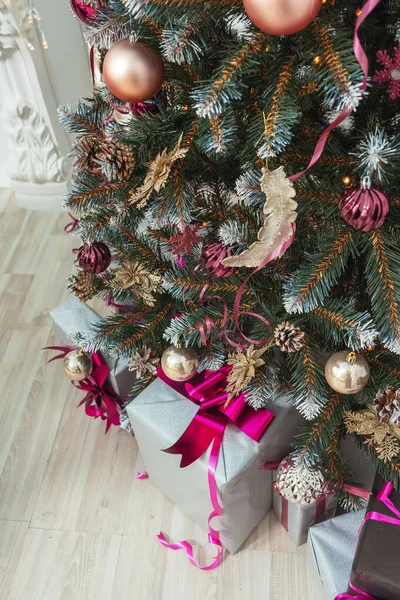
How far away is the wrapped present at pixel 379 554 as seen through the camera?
2.21 ft

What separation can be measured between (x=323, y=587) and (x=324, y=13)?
80 cm

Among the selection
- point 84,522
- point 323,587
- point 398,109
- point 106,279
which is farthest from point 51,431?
point 398,109

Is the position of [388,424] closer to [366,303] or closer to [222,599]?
[366,303]

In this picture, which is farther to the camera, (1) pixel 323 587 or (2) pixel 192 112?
(1) pixel 323 587

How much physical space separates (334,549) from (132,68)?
2.38 feet

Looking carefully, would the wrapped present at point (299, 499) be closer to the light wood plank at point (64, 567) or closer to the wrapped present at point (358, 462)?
the wrapped present at point (358, 462)

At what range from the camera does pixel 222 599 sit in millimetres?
887

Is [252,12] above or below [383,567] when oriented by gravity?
above

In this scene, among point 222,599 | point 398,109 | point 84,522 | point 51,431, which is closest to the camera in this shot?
point 398,109

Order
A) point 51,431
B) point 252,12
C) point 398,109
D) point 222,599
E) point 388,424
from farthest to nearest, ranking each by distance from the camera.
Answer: point 51,431 → point 222,599 → point 388,424 → point 398,109 → point 252,12

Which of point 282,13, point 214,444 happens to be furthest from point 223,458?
point 282,13

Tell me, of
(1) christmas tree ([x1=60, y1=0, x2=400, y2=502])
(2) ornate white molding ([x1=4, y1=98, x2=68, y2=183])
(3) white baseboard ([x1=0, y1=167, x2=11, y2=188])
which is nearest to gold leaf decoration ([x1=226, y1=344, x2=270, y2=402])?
(1) christmas tree ([x1=60, y1=0, x2=400, y2=502])

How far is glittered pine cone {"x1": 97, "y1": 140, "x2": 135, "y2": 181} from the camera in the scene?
637mm

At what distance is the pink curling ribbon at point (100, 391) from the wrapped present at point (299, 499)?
1.18 feet
